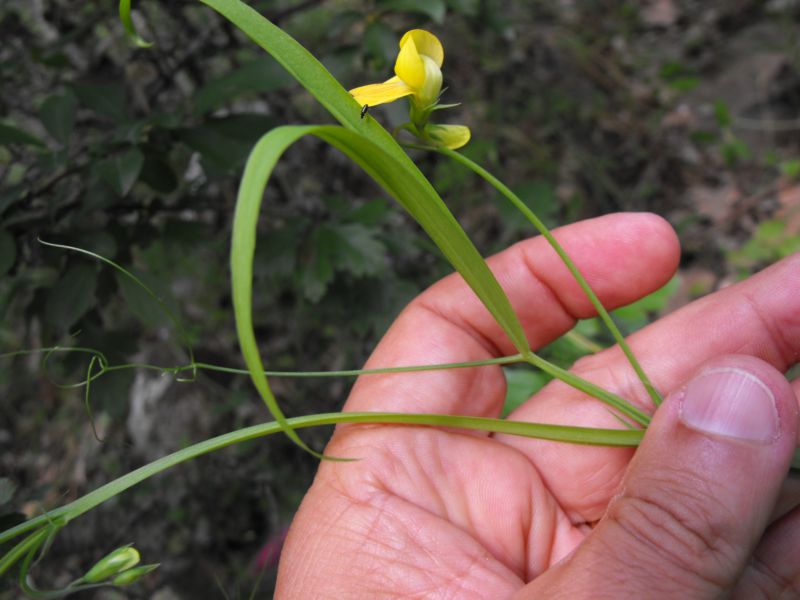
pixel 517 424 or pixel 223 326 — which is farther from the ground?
pixel 517 424

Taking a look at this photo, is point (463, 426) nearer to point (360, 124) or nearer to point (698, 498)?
point (698, 498)

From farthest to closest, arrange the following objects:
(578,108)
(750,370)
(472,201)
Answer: (578,108)
(472,201)
(750,370)

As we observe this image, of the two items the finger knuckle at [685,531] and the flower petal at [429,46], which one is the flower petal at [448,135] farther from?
the finger knuckle at [685,531]

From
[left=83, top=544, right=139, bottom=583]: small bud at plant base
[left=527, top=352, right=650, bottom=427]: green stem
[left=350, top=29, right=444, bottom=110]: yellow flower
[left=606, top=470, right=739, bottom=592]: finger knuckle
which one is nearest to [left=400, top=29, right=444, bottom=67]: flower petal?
[left=350, top=29, right=444, bottom=110]: yellow flower

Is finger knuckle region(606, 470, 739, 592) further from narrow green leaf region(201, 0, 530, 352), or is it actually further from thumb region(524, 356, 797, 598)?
narrow green leaf region(201, 0, 530, 352)

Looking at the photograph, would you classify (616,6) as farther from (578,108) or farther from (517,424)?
(517,424)

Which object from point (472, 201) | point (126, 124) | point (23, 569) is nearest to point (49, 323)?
point (126, 124)

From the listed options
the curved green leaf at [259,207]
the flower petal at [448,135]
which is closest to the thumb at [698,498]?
the curved green leaf at [259,207]

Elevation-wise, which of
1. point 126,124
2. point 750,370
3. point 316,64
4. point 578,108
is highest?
point 316,64
